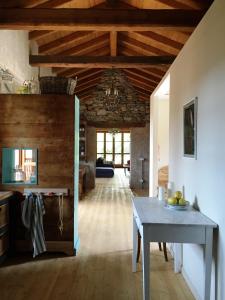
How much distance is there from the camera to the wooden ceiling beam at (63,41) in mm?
6604

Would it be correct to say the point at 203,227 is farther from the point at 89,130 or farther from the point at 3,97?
the point at 89,130

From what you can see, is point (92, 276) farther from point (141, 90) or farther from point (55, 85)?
point (141, 90)

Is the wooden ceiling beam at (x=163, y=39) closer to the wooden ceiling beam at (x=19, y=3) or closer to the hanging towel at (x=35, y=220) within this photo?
the wooden ceiling beam at (x=19, y=3)

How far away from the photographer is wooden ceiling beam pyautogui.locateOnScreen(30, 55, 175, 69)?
20.6 ft

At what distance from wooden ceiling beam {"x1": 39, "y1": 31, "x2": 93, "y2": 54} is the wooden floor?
13.0 ft

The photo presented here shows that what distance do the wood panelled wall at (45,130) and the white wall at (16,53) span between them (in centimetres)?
85

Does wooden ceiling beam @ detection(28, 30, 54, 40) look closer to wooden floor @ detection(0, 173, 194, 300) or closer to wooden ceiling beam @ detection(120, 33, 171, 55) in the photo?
wooden ceiling beam @ detection(120, 33, 171, 55)

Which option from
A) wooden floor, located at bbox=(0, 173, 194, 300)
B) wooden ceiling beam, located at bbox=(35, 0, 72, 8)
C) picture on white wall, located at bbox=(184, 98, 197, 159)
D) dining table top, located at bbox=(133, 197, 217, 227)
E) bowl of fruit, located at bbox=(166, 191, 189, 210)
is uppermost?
wooden ceiling beam, located at bbox=(35, 0, 72, 8)

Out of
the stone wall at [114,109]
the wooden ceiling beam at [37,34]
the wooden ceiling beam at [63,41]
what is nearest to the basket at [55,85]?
the wooden ceiling beam at [37,34]

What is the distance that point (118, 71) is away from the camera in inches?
459

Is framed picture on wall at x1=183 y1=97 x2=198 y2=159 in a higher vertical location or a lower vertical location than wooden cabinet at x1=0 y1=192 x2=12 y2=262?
higher

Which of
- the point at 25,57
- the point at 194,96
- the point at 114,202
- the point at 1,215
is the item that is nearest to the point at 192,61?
the point at 194,96

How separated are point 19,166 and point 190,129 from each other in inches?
88.1

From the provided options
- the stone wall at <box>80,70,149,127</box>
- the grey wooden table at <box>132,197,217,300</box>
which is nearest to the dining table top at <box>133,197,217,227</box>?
the grey wooden table at <box>132,197,217,300</box>
